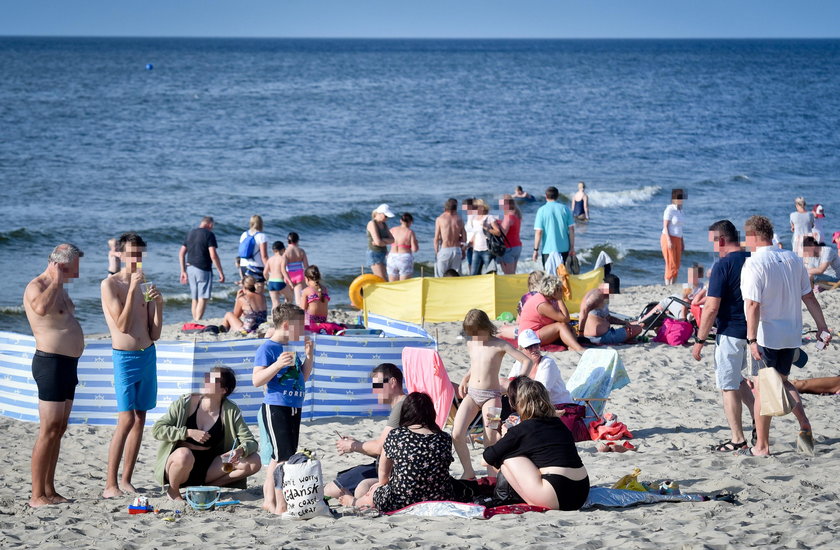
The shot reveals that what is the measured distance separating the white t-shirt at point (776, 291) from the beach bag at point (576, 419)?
1.77 metres

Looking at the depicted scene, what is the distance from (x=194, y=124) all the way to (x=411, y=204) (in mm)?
23089

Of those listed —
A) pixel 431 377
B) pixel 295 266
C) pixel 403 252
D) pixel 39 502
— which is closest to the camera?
pixel 39 502

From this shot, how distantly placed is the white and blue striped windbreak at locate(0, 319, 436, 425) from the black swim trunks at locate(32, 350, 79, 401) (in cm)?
206

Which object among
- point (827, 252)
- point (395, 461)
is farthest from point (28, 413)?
point (827, 252)

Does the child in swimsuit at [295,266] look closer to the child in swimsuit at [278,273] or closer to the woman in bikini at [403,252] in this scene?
the child in swimsuit at [278,273]

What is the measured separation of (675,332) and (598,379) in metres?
3.19

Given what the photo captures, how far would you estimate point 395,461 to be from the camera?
19.2 ft

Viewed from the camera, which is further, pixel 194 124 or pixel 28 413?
pixel 194 124

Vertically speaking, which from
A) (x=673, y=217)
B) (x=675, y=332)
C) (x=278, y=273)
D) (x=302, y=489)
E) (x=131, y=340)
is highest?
(x=673, y=217)

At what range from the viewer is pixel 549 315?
10148 mm

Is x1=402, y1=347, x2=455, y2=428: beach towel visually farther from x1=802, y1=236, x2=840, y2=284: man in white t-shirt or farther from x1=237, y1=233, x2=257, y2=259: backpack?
x1=802, y1=236, x2=840, y2=284: man in white t-shirt

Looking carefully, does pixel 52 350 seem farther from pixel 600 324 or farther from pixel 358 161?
pixel 358 161

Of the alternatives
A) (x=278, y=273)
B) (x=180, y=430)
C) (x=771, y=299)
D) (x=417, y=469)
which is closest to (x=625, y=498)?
(x=417, y=469)

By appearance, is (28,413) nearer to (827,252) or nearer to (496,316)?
(496,316)
